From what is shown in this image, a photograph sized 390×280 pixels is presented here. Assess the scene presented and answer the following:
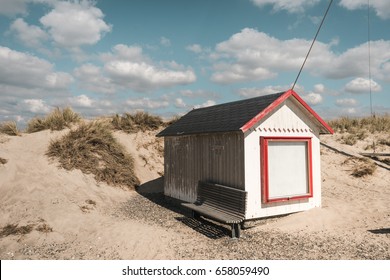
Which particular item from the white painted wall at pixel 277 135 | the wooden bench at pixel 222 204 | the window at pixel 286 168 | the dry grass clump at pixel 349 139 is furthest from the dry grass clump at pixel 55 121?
the dry grass clump at pixel 349 139

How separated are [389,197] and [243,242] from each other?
24.2ft

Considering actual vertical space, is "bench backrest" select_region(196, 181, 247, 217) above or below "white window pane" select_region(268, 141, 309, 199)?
below

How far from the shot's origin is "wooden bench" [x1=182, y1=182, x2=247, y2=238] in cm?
855

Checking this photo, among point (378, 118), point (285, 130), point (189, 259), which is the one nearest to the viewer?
point (189, 259)

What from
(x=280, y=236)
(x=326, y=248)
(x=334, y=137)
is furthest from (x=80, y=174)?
(x=334, y=137)

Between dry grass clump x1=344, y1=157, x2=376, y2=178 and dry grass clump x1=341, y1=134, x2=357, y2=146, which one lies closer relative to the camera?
dry grass clump x1=344, y1=157, x2=376, y2=178

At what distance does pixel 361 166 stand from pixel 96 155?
13.2 metres

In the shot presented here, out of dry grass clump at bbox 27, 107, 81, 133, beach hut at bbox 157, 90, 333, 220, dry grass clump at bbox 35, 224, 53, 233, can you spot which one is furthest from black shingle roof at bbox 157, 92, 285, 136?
dry grass clump at bbox 27, 107, 81, 133

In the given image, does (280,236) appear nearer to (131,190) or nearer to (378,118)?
(131,190)

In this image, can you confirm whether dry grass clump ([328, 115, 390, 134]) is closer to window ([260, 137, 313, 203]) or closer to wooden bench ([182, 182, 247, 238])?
window ([260, 137, 313, 203])

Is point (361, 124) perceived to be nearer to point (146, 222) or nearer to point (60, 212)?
point (146, 222)

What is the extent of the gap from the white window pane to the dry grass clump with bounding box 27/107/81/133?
41.6ft

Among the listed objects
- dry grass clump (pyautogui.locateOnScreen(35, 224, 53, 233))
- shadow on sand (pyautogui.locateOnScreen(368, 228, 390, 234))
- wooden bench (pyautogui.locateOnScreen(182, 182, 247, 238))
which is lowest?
shadow on sand (pyautogui.locateOnScreen(368, 228, 390, 234))

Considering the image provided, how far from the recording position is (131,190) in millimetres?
15297
